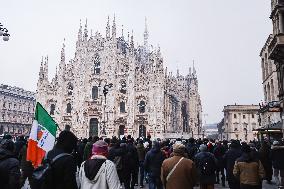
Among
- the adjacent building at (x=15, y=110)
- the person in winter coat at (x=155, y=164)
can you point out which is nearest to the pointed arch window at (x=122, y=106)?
the adjacent building at (x=15, y=110)

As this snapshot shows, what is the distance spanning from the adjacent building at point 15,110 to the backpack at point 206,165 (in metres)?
61.2

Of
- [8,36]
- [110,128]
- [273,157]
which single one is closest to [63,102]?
[110,128]

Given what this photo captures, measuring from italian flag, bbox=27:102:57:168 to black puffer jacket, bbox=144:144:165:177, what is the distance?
5419 mm

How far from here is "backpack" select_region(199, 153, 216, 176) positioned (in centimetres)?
860

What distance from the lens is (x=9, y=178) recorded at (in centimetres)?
473

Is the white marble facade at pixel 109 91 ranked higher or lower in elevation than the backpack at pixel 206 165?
higher

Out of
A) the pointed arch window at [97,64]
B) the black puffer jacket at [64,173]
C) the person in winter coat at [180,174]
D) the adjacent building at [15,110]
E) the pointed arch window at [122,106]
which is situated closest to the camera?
the black puffer jacket at [64,173]

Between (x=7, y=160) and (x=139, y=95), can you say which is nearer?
(x=7, y=160)

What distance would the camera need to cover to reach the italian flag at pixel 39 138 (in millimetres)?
5230

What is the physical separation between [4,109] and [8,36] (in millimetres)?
53233

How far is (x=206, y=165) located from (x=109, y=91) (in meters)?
37.3

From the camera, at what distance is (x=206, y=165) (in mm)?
8625

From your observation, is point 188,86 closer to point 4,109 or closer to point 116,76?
point 116,76

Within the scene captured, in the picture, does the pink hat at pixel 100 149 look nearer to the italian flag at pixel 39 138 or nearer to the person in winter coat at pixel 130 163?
the italian flag at pixel 39 138
